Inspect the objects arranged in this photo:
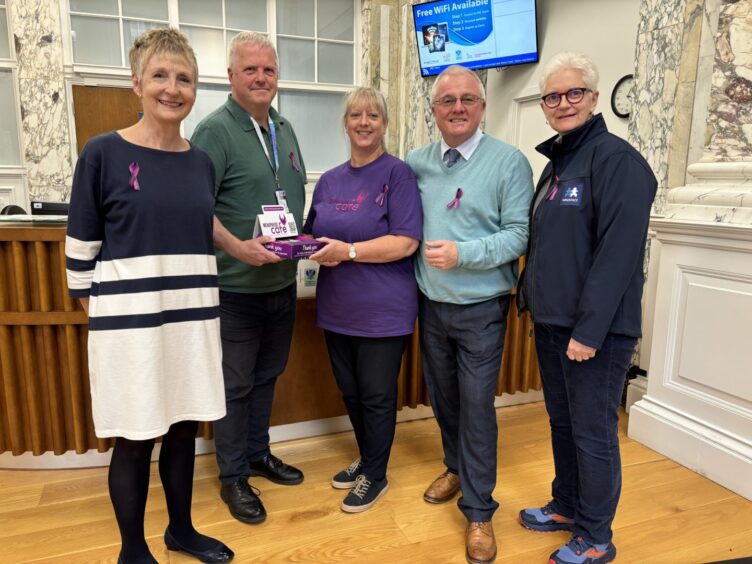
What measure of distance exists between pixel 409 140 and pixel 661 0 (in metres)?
3.26

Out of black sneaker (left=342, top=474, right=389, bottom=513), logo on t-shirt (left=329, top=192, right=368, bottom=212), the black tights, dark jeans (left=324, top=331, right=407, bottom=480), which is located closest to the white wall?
logo on t-shirt (left=329, top=192, right=368, bottom=212)

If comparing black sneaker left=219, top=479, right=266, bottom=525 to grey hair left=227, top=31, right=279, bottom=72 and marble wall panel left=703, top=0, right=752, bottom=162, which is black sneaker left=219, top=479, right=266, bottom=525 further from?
marble wall panel left=703, top=0, right=752, bottom=162

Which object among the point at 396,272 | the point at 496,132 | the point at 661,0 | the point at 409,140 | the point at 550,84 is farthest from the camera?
the point at 409,140

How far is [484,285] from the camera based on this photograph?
6.12 feet

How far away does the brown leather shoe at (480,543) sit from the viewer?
184 centimetres

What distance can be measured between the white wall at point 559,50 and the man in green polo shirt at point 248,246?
273cm

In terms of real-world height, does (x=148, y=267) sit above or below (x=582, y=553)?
above

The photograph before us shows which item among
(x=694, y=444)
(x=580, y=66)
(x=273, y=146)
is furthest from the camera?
(x=694, y=444)

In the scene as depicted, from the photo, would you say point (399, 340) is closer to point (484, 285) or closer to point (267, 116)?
point (484, 285)

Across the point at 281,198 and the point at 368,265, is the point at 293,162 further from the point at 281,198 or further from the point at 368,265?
the point at 368,265

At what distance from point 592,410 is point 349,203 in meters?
1.08

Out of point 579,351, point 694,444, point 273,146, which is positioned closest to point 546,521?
point 579,351

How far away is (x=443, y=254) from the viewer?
5.73 feet

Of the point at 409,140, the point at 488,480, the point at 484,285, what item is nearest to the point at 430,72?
the point at 409,140
